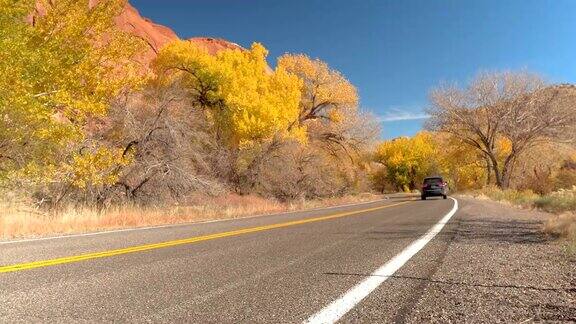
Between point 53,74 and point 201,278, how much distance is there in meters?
10.5

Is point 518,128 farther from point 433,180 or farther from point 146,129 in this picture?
point 146,129

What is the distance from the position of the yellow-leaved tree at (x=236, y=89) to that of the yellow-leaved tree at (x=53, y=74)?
12.7 metres

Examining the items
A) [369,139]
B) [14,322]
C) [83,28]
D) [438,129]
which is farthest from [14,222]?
[438,129]

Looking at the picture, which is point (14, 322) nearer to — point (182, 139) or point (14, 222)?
point (14, 222)

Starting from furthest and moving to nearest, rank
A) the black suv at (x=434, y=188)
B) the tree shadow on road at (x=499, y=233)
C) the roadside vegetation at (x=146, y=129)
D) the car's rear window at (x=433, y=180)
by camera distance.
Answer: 1. the car's rear window at (x=433, y=180)
2. the black suv at (x=434, y=188)
3. the roadside vegetation at (x=146, y=129)
4. the tree shadow on road at (x=499, y=233)

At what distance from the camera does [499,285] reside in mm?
4781

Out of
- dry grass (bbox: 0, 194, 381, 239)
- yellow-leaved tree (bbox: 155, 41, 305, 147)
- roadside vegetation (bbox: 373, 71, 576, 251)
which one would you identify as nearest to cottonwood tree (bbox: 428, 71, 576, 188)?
roadside vegetation (bbox: 373, 71, 576, 251)

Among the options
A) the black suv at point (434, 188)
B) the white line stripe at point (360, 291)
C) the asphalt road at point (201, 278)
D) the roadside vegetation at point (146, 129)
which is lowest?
the white line stripe at point (360, 291)

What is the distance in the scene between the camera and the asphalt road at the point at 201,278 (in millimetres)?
3715

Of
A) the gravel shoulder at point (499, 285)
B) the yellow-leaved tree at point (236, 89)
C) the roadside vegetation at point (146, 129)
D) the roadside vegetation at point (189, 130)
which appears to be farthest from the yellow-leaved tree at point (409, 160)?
the gravel shoulder at point (499, 285)

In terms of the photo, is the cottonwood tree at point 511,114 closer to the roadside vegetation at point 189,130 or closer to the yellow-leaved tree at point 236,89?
the roadside vegetation at point 189,130

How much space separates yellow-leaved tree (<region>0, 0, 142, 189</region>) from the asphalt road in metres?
5.19

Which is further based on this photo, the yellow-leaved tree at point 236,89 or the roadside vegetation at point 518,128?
the roadside vegetation at point 518,128

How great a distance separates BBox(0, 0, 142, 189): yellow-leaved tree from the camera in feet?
38.6
